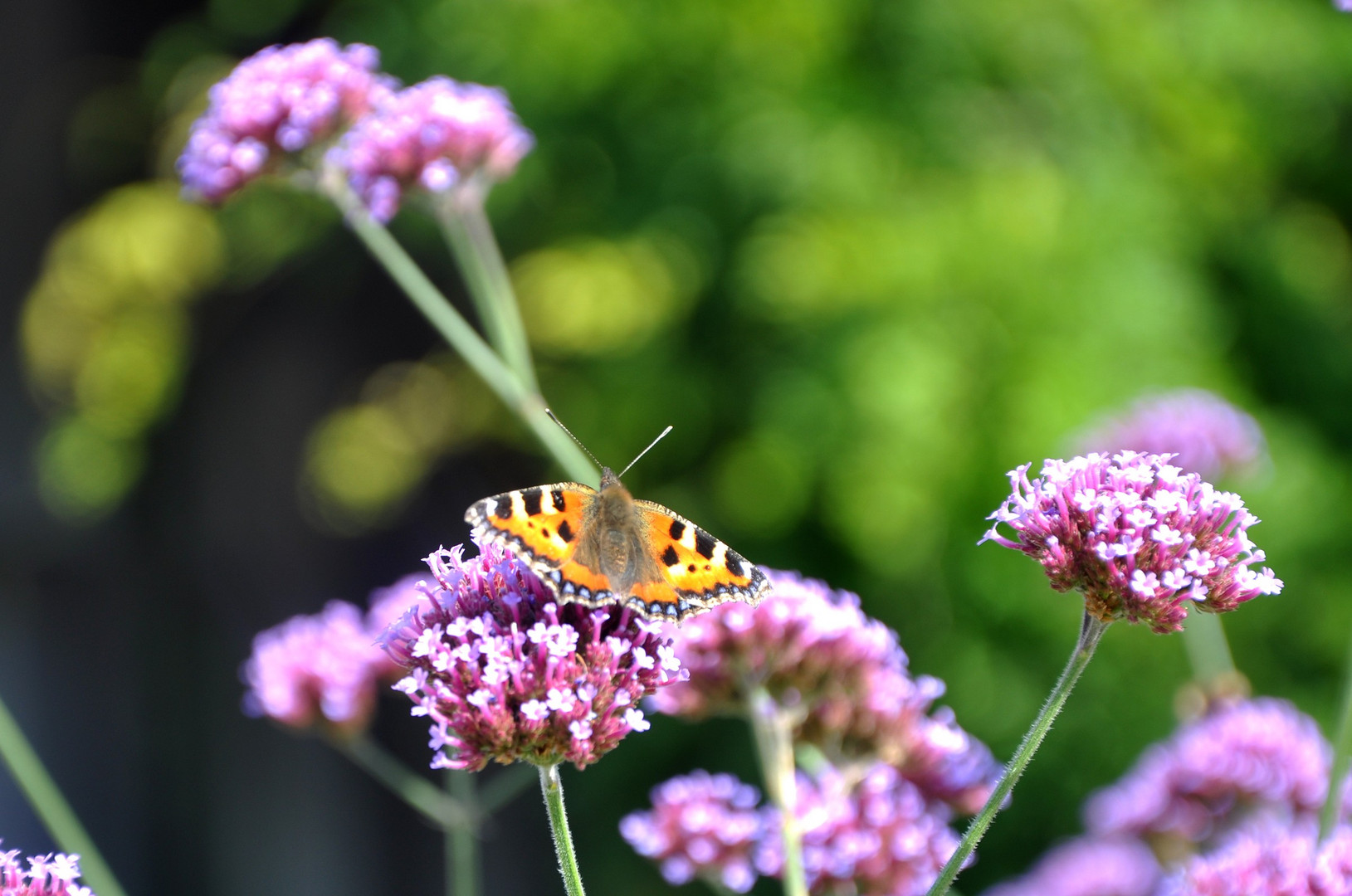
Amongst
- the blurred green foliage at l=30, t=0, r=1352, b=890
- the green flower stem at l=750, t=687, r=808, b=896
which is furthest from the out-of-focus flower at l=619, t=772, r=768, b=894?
the blurred green foliage at l=30, t=0, r=1352, b=890

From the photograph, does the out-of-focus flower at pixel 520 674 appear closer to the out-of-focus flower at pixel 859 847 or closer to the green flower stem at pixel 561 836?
the green flower stem at pixel 561 836

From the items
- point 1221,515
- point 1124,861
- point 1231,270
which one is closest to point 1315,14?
point 1231,270

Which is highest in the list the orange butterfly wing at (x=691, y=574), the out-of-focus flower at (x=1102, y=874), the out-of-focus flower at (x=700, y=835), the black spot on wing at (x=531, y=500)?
the black spot on wing at (x=531, y=500)

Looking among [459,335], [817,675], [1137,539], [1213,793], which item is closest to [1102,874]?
[1213,793]

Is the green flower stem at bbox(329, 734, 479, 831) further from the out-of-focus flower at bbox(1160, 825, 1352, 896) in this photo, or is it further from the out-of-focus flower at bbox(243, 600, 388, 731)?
the out-of-focus flower at bbox(1160, 825, 1352, 896)

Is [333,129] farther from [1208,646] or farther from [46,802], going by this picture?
[1208,646]

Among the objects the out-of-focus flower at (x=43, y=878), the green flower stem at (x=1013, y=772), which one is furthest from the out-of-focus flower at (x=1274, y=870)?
the out-of-focus flower at (x=43, y=878)

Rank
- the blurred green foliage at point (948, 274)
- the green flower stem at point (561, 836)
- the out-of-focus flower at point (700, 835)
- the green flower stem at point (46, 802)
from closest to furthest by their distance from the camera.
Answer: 1. the green flower stem at point (561, 836)
2. the green flower stem at point (46, 802)
3. the out-of-focus flower at point (700, 835)
4. the blurred green foliage at point (948, 274)
